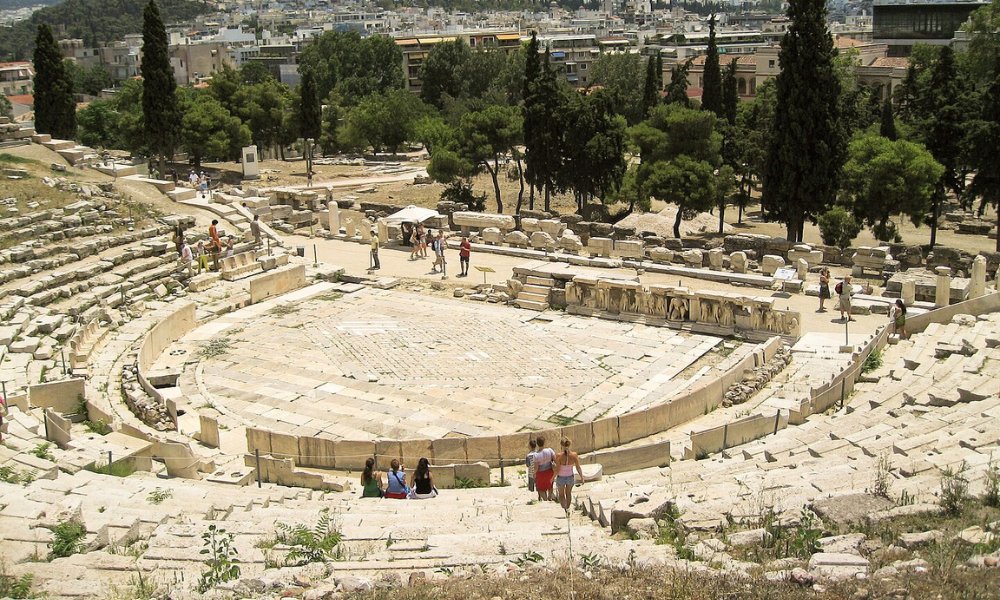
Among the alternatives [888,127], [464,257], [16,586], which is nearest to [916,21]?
[888,127]

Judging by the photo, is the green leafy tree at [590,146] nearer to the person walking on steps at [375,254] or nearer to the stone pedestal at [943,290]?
the person walking on steps at [375,254]

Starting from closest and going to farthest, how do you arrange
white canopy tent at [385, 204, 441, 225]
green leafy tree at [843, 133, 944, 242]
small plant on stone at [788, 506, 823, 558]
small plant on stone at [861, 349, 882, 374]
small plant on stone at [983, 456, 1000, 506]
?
1. small plant on stone at [788, 506, 823, 558]
2. small plant on stone at [983, 456, 1000, 506]
3. small plant on stone at [861, 349, 882, 374]
4. white canopy tent at [385, 204, 441, 225]
5. green leafy tree at [843, 133, 944, 242]

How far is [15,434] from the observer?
16875mm

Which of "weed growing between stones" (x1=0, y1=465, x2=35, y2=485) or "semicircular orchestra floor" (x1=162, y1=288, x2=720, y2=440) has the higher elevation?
"weed growing between stones" (x1=0, y1=465, x2=35, y2=485)

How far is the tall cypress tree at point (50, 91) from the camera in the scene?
148 ft

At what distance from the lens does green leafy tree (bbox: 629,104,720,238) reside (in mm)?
38500

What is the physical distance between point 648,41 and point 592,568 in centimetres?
13627

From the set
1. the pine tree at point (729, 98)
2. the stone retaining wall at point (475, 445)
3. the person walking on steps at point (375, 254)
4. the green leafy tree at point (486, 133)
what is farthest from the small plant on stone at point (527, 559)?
the pine tree at point (729, 98)

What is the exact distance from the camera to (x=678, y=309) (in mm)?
25109

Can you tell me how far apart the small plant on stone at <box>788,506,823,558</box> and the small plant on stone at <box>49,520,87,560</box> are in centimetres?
781

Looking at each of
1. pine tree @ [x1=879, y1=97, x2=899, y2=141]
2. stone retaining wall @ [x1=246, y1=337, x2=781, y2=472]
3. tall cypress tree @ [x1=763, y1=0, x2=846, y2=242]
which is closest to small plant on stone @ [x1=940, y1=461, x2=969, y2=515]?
stone retaining wall @ [x1=246, y1=337, x2=781, y2=472]

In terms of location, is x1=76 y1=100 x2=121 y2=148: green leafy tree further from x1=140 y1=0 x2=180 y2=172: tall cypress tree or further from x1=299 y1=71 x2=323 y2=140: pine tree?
x1=140 y1=0 x2=180 y2=172: tall cypress tree

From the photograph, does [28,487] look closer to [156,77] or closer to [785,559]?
[785,559]

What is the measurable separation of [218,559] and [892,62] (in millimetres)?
82816
